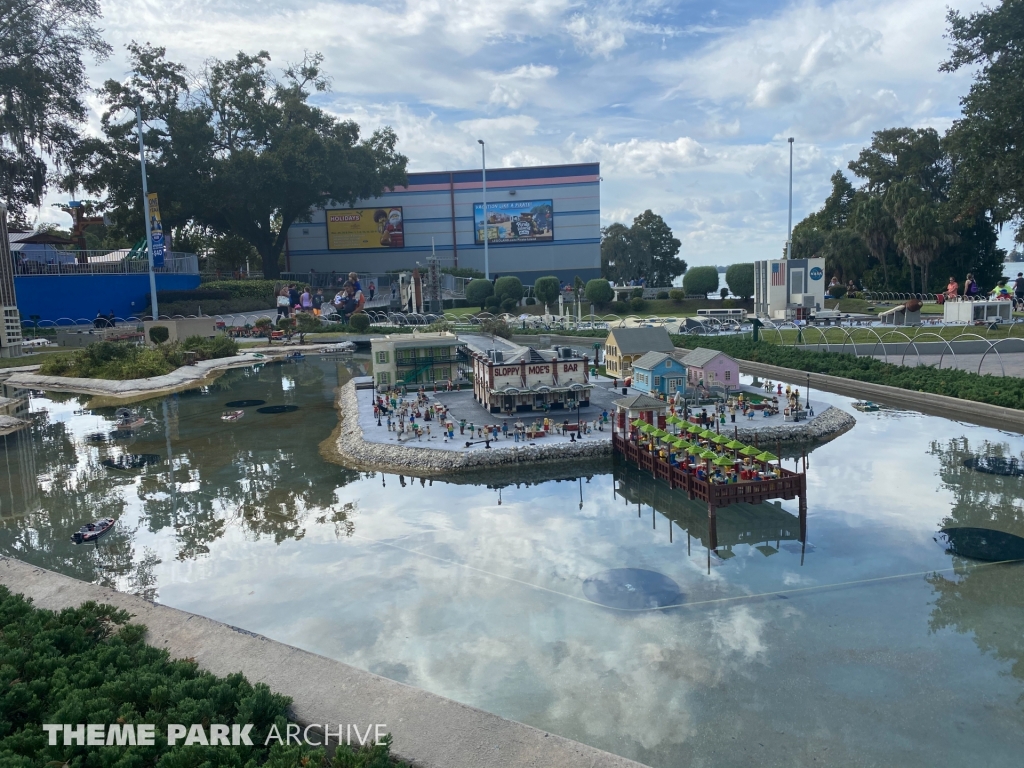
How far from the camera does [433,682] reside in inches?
523

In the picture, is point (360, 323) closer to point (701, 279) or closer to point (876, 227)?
point (701, 279)

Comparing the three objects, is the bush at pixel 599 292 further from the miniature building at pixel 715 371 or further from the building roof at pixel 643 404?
the building roof at pixel 643 404

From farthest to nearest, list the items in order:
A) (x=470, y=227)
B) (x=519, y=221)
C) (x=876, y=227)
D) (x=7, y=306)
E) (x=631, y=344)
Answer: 1. (x=470, y=227)
2. (x=519, y=221)
3. (x=876, y=227)
4. (x=7, y=306)
5. (x=631, y=344)

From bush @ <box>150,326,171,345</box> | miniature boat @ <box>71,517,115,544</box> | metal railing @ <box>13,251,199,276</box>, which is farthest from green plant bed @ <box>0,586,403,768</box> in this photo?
metal railing @ <box>13,251,199,276</box>

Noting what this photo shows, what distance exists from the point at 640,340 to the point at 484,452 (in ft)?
46.5

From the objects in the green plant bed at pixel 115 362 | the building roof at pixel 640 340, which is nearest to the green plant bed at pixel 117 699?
the building roof at pixel 640 340

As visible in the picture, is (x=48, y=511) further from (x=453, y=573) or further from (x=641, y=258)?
(x=641, y=258)

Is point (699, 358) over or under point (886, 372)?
over

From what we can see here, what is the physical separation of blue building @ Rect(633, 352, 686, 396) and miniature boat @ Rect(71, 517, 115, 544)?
845 inches

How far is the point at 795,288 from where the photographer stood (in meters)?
64.9

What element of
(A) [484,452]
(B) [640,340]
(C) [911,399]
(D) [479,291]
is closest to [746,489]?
(A) [484,452]

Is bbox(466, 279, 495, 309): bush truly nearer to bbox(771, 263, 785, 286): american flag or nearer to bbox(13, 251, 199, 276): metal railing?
bbox(13, 251, 199, 276): metal railing

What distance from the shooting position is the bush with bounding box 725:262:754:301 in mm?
76125

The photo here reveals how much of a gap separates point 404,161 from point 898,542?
80.5m
